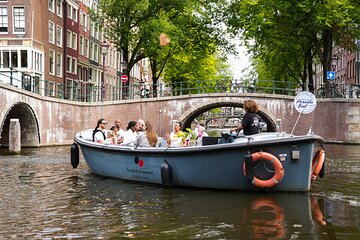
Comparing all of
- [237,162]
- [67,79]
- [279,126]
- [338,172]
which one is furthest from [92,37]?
[237,162]

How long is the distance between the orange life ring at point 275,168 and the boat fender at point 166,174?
170 centimetres

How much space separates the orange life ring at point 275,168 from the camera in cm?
959

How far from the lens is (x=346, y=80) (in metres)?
58.4

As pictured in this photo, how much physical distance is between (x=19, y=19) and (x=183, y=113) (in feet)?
37.0

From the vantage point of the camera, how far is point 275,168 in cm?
964

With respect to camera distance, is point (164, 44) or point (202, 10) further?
point (202, 10)

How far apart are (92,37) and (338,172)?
35.5 meters

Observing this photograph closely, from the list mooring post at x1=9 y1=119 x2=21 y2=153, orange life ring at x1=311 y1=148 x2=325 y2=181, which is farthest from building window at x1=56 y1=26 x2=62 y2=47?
orange life ring at x1=311 y1=148 x2=325 y2=181

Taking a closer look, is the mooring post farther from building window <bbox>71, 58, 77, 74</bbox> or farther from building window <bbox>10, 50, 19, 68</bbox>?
building window <bbox>71, 58, 77, 74</bbox>

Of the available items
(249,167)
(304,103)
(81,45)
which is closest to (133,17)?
(81,45)

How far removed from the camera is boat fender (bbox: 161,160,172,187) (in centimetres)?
1093

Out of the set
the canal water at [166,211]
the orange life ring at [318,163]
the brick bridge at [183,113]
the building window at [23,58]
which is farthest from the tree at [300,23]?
the orange life ring at [318,163]

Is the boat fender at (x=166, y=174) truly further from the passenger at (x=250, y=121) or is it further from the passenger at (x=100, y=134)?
the passenger at (x=100, y=134)

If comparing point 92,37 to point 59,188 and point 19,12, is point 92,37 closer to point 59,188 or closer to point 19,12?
point 19,12
